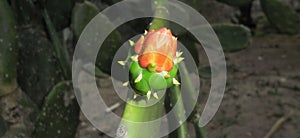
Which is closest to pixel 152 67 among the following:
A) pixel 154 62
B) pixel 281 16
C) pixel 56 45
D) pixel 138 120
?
pixel 154 62

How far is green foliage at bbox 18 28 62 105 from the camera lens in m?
1.24

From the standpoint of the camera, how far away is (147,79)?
1.58 feet

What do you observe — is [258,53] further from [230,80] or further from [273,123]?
[273,123]

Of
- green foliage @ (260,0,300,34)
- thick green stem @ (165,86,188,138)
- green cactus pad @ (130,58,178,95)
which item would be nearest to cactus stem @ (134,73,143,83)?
green cactus pad @ (130,58,178,95)

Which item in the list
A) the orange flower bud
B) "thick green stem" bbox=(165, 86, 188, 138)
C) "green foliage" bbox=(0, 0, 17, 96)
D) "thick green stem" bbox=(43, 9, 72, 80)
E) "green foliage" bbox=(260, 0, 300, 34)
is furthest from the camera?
"green foliage" bbox=(260, 0, 300, 34)

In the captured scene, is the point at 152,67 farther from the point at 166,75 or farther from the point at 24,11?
the point at 24,11

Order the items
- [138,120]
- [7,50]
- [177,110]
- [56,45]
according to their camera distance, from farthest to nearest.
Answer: [56,45], [7,50], [177,110], [138,120]

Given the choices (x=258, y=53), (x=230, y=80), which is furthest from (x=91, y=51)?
(x=258, y=53)

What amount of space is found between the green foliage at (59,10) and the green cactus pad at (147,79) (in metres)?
0.78

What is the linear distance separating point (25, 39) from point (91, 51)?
0.21 meters

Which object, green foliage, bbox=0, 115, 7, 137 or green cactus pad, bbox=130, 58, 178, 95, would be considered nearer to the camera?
green cactus pad, bbox=130, 58, 178, 95

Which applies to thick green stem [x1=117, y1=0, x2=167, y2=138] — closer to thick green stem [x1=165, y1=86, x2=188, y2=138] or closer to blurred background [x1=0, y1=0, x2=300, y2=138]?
thick green stem [x1=165, y1=86, x2=188, y2=138]

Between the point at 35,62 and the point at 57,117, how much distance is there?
0.75ft

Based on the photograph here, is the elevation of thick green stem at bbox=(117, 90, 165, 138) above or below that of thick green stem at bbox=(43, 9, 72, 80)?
above
